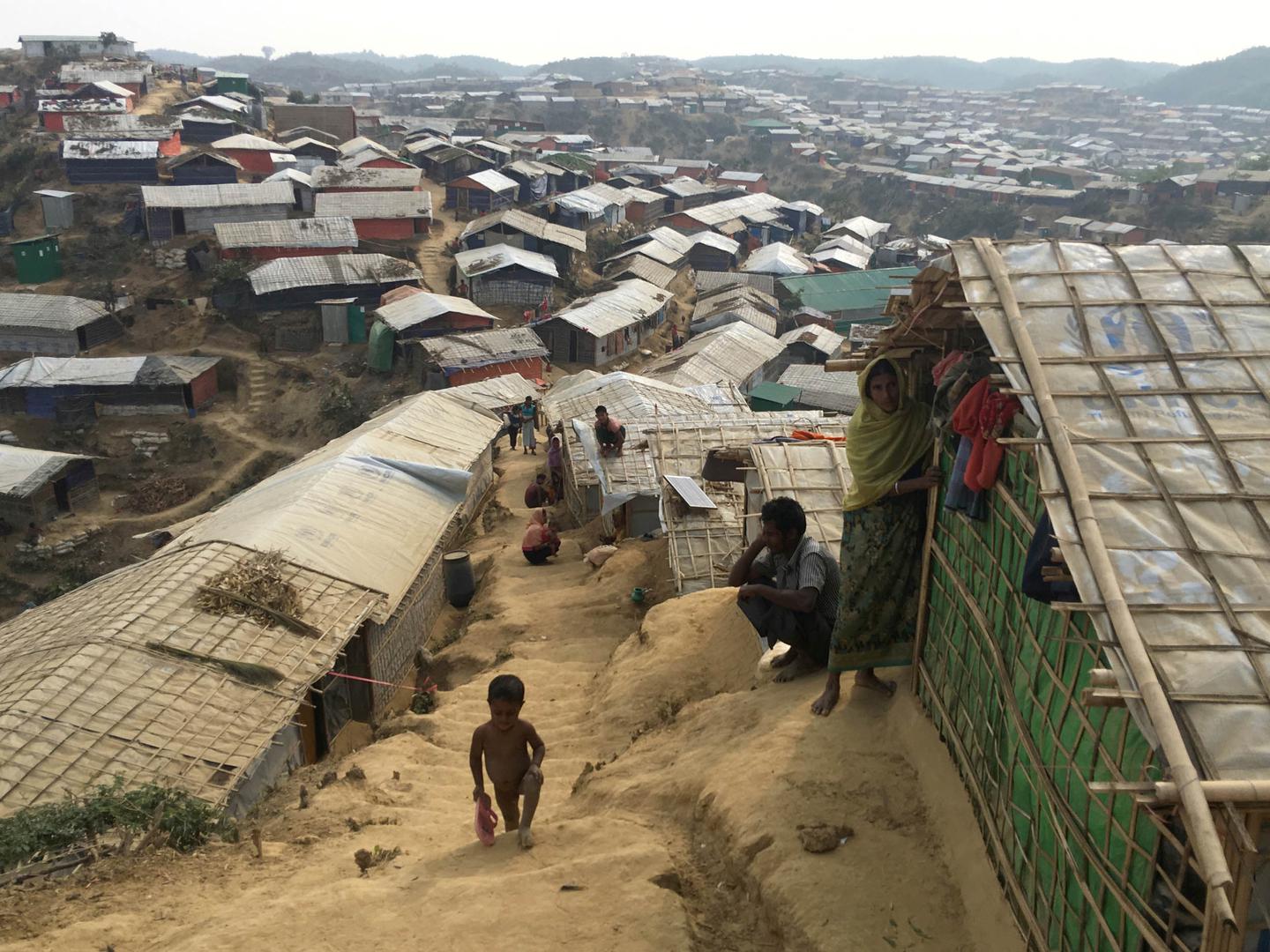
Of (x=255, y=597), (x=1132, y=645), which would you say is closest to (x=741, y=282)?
(x=255, y=597)

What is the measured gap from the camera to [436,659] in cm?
1191

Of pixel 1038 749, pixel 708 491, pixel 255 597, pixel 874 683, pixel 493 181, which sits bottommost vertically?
pixel 255 597

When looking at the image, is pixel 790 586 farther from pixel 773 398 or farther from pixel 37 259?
pixel 37 259

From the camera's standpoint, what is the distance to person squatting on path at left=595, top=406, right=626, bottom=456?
46.6 feet

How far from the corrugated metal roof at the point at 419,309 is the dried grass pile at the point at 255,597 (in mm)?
20434

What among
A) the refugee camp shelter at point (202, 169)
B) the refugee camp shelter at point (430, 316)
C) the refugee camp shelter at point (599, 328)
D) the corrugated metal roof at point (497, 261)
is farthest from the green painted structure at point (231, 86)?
the refugee camp shelter at point (599, 328)

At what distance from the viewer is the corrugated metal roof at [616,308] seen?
32312 millimetres

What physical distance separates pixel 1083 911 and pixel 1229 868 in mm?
988

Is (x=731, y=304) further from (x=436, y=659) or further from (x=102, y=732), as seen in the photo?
(x=102, y=732)

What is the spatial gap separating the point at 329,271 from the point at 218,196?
7.51m

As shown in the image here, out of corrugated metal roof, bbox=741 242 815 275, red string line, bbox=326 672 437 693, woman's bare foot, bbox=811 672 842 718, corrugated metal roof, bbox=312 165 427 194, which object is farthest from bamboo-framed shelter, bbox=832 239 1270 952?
corrugated metal roof, bbox=312 165 427 194

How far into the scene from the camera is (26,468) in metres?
23.4

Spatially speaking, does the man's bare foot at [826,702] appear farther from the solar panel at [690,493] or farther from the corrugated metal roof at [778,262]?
the corrugated metal roof at [778,262]

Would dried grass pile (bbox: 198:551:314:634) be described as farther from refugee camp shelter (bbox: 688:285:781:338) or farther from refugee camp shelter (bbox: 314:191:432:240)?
refugee camp shelter (bbox: 314:191:432:240)
